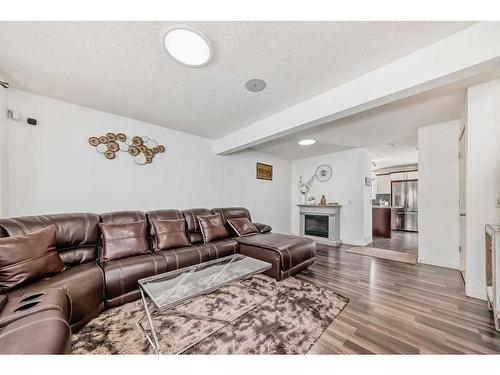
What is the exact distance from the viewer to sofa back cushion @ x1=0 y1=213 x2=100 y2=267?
5.50 feet

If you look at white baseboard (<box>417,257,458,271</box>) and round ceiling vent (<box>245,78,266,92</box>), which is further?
white baseboard (<box>417,257,458,271</box>)

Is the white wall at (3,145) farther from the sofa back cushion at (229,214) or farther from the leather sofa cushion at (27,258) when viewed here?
the sofa back cushion at (229,214)

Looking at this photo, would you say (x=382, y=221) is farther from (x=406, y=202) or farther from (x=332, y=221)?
(x=406, y=202)

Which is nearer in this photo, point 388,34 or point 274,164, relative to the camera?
point 388,34

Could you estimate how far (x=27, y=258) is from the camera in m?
1.43

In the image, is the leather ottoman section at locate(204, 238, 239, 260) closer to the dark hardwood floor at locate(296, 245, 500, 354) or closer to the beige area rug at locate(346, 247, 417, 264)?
the dark hardwood floor at locate(296, 245, 500, 354)

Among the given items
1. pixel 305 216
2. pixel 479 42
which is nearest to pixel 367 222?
pixel 305 216

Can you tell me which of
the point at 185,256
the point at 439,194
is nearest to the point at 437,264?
the point at 439,194

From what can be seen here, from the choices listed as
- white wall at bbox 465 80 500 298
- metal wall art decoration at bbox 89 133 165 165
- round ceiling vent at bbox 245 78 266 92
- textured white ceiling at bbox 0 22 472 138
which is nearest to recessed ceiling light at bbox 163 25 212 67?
textured white ceiling at bbox 0 22 472 138

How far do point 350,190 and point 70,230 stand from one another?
17.1ft

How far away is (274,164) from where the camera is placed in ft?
17.4

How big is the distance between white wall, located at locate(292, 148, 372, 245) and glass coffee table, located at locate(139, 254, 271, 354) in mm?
3481

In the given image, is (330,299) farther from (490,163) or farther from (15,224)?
(15,224)

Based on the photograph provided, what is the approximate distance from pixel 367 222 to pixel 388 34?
426 cm
